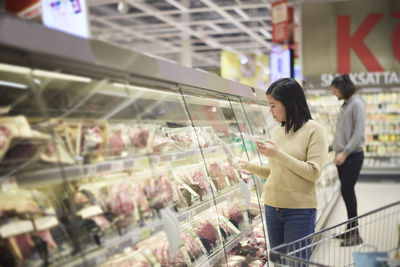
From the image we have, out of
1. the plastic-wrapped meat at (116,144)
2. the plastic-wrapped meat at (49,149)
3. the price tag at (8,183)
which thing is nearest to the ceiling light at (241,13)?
the plastic-wrapped meat at (116,144)

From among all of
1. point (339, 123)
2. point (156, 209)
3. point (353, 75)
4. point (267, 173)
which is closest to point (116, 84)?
point (156, 209)

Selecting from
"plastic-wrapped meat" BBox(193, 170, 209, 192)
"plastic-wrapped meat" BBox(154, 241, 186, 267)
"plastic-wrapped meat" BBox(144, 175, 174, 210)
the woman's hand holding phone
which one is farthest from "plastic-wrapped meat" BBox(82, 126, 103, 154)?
"plastic-wrapped meat" BBox(193, 170, 209, 192)

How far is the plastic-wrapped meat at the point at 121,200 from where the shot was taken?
71.1 inches

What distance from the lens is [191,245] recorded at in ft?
7.91

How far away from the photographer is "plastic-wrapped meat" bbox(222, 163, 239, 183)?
3146mm

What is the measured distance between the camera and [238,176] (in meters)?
3.04

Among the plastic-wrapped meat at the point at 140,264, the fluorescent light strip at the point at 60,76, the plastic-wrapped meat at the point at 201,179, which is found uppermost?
the fluorescent light strip at the point at 60,76

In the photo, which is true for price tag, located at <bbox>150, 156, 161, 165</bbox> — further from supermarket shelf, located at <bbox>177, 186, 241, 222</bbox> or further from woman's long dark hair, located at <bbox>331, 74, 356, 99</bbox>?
woman's long dark hair, located at <bbox>331, 74, 356, 99</bbox>

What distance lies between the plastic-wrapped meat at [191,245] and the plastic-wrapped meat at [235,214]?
487 millimetres

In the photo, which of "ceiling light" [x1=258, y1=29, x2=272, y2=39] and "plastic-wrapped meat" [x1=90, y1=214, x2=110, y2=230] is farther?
"ceiling light" [x1=258, y1=29, x2=272, y2=39]

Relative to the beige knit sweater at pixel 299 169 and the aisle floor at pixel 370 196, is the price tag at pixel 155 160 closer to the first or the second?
the beige knit sweater at pixel 299 169

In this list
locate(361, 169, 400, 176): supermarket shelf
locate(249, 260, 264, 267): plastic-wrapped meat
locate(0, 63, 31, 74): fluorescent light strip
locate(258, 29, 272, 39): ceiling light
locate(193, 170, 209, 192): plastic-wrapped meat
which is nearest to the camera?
locate(0, 63, 31, 74): fluorescent light strip

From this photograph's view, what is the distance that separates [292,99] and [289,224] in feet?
2.59

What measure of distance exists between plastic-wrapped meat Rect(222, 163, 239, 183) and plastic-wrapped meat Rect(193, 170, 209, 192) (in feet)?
1.55
